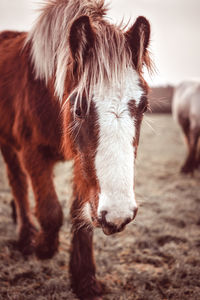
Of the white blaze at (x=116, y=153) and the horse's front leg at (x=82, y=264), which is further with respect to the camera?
the horse's front leg at (x=82, y=264)

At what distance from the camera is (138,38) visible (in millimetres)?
1749

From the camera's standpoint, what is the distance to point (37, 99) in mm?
2223

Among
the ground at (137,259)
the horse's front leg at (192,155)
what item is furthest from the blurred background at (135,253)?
the horse's front leg at (192,155)

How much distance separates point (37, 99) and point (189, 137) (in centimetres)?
567

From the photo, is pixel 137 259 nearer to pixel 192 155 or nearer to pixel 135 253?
pixel 135 253

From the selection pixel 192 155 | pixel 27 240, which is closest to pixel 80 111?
pixel 27 240

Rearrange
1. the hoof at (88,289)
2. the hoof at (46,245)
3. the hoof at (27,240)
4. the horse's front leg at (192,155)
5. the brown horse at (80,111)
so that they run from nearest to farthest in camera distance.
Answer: the brown horse at (80,111) < the hoof at (88,289) < the hoof at (46,245) < the hoof at (27,240) < the horse's front leg at (192,155)

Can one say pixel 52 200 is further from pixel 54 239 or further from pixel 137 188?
pixel 137 188

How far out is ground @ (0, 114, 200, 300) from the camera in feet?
7.47

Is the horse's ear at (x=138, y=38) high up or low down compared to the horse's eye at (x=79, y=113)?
up

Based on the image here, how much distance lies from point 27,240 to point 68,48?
2198 millimetres

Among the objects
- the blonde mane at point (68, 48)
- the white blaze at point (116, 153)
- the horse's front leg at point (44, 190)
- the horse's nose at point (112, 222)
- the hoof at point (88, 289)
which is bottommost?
the hoof at point (88, 289)

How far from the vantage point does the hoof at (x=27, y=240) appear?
2.86m

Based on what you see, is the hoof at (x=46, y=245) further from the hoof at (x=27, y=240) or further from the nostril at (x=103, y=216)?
the nostril at (x=103, y=216)
